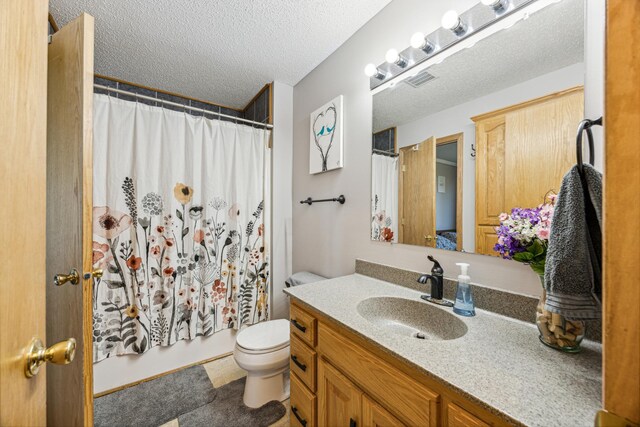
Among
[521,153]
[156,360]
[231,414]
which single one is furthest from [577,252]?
[156,360]

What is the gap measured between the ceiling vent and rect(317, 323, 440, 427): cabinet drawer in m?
1.25

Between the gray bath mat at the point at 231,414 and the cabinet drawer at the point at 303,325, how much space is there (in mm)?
653

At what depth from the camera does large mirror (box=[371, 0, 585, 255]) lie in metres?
0.82

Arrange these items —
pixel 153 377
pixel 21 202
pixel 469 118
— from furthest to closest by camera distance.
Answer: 1. pixel 153 377
2. pixel 469 118
3. pixel 21 202

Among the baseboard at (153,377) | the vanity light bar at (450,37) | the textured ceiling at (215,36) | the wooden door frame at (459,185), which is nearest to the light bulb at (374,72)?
the vanity light bar at (450,37)

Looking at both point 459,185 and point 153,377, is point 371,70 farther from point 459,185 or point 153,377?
point 153,377

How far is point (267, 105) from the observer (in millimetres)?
2232

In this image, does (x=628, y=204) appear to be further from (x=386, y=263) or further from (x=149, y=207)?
(x=149, y=207)

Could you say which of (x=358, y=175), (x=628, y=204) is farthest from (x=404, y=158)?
(x=628, y=204)

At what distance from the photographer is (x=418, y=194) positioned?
1252 millimetres

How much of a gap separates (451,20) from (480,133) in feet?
1.62

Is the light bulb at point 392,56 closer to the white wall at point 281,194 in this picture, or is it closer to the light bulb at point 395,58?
the light bulb at point 395,58

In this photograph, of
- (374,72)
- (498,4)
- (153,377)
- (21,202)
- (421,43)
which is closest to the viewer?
(21,202)

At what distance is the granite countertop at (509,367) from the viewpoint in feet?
1.61
